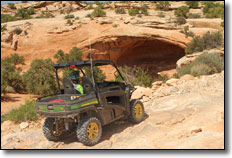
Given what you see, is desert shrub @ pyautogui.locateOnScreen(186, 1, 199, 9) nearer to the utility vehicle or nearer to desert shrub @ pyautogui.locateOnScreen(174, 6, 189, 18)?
desert shrub @ pyautogui.locateOnScreen(174, 6, 189, 18)

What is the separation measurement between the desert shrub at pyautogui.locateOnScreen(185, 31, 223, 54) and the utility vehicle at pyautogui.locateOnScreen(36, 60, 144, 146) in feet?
48.9

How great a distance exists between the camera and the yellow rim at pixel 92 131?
4715mm

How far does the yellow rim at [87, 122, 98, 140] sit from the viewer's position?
4.71m

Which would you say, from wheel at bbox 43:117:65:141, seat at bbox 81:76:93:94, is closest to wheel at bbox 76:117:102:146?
seat at bbox 81:76:93:94

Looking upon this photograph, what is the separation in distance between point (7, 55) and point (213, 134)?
23.5 metres

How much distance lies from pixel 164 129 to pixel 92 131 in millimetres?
1818

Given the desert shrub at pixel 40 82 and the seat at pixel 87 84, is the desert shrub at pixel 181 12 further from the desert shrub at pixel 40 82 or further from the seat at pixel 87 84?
the seat at pixel 87 84

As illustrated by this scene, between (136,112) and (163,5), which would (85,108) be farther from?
Result: (163,5)

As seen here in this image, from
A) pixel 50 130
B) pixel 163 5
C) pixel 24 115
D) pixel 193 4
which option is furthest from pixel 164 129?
pixel 193 4

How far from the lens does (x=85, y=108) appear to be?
460cm

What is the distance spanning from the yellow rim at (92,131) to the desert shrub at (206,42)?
16.2 m

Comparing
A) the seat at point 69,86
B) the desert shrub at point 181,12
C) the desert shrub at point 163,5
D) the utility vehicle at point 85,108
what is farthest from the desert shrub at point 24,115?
the desert shrub at point 163,5

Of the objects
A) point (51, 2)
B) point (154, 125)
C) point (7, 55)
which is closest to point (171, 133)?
point (154, 125)

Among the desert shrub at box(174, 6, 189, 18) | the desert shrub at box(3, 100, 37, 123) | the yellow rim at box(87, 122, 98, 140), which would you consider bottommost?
the desert shrub at box(3, 100, 37, 123)
